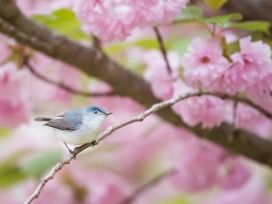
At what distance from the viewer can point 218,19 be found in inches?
18.5

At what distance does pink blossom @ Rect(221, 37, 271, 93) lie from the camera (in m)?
0.48

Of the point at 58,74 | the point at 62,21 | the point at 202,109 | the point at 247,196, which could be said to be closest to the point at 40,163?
the point at 58,74

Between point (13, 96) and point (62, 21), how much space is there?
0.14 meters

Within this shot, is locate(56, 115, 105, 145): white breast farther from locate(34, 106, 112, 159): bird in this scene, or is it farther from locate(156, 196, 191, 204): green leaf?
locate(156, 196, 191, 204): green leaf

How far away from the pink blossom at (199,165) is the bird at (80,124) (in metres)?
0.40

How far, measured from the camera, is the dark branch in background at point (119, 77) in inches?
24.7

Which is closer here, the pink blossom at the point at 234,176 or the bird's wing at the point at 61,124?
the bird's wing at the point at 61,124

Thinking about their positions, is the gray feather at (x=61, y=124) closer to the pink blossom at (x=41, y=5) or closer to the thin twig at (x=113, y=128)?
the thin twig at (x=113, y=128)

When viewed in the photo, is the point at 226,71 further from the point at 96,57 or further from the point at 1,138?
the point at 1,138

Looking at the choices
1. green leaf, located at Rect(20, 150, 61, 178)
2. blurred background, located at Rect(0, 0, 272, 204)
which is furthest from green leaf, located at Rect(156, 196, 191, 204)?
green leaf, located at Rect(20, 150, 61, 178)

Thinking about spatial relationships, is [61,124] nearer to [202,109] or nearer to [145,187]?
[202,109]

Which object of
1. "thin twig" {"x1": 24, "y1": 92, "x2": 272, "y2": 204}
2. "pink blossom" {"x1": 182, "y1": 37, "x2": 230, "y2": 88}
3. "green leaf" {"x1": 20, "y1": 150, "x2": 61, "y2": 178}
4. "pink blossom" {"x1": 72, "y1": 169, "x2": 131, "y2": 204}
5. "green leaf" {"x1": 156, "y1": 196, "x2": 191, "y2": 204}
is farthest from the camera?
"green leaf" {"x1": 156, "y1": 196, "x2": 191, "y2": 204}

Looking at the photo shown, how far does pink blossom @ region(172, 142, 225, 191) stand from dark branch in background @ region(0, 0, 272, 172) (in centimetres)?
13

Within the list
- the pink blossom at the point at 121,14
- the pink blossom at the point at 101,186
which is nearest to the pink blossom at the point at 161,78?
the pink blossom at the point at 121,14
